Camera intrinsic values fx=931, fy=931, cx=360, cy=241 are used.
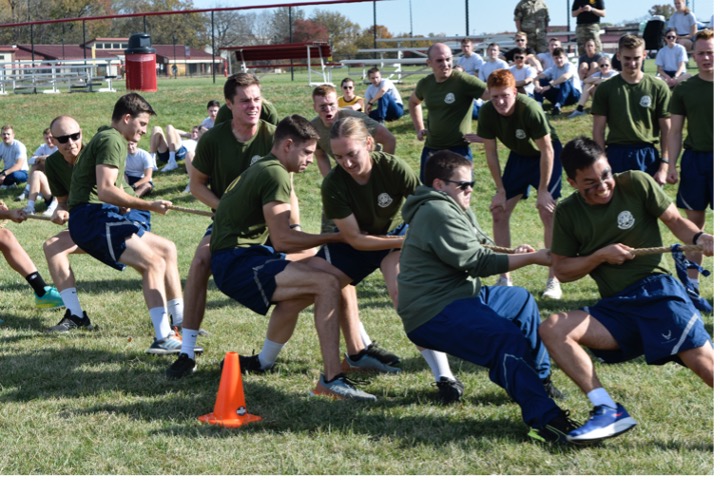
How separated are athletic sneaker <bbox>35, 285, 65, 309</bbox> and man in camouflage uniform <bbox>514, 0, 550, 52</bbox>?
46.7ft

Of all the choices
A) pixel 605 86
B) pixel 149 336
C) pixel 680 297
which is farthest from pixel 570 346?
pixel 605 86

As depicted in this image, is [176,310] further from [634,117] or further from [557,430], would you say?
[634,117]

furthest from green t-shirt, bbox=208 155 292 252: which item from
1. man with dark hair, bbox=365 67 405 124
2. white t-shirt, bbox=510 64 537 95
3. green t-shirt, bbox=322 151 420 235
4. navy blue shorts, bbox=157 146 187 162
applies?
navy blue shorts, bbox=157 146 187 162

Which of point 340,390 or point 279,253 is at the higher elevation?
point 279,253

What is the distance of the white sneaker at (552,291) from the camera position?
8.10 meters

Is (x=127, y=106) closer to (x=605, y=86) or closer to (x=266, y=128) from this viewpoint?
(x=266, y=128)

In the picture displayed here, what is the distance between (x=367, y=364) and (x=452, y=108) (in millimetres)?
3808

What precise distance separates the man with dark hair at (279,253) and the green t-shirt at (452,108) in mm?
3667

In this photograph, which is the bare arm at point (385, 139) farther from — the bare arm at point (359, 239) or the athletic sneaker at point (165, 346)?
A: the athletic sneaker at point (165, 346)

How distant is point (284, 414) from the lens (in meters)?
5.15

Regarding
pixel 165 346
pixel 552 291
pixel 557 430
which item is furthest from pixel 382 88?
pixel 557 430

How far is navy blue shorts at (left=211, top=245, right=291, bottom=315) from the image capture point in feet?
18.4

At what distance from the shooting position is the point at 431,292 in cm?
484

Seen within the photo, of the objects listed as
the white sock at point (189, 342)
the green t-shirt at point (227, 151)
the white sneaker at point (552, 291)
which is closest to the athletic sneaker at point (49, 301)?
the green t-shirt at point (227, 151)
